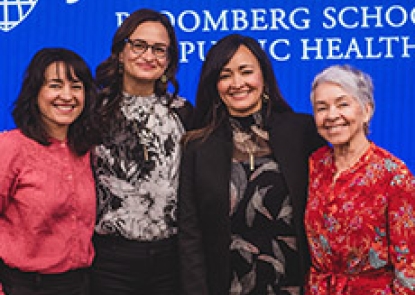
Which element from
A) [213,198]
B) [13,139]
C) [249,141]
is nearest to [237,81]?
[249,141]

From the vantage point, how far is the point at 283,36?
12.3 ft

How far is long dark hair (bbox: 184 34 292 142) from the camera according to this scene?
7.58 ft

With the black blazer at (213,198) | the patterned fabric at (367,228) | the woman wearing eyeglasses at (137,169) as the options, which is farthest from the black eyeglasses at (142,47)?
the patterned fabric at (367,228)

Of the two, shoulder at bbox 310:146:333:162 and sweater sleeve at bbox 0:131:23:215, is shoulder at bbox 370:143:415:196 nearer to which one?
shoulder at bbox 310:146:333:162

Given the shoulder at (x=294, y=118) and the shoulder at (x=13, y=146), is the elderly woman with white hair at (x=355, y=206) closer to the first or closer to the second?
the shoulder at (x=294, y=118)

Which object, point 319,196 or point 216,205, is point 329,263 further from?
point 216,205

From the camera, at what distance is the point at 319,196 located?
2.08 metres

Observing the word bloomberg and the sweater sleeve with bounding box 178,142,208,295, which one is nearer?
the sweater sleeve with bounding box 178,142,208,295

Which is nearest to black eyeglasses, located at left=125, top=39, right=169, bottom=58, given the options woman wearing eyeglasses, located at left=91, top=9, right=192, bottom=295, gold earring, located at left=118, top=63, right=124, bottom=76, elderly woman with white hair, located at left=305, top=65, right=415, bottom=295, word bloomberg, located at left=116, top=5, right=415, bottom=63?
woman wearing eyeglasses, located at left=91, top=9, right=192, bottom=295

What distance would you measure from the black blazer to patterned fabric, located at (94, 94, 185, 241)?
70 millimetres

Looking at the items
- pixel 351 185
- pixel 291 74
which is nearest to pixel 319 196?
pixel 351 185

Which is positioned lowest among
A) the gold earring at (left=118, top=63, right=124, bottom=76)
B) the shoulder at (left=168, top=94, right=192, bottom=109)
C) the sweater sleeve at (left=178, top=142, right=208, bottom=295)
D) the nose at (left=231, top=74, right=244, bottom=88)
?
the sweater sleeve at (left=178, top=142, right=208, bottom=295)

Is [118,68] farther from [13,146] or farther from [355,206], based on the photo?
[355,206]

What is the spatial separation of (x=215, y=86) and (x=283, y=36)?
59.7 inches
